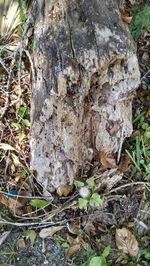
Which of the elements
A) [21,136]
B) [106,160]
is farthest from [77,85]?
[21,136]

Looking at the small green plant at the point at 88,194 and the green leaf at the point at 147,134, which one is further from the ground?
the green leaf at the point at 147,134

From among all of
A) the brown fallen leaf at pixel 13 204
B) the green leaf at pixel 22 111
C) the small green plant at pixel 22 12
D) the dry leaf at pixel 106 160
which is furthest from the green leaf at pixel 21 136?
the small green plant at pixel 22 12

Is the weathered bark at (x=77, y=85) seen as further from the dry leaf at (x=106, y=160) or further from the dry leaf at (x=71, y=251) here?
the dry leaf at (x=71, y=251)

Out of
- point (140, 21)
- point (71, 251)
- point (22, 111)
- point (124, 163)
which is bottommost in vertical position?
point (71, 251)

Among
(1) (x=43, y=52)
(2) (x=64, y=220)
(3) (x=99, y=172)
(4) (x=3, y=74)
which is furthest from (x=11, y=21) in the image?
(2) (x=64, y=220)

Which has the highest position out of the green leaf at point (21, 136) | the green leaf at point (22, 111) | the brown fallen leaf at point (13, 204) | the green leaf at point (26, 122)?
the green leaf at point (22, 111)

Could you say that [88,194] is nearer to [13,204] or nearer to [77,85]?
[13,204]

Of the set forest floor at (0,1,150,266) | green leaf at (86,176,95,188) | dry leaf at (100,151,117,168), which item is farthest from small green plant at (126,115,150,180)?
green leaf at (86,176,95,188)
